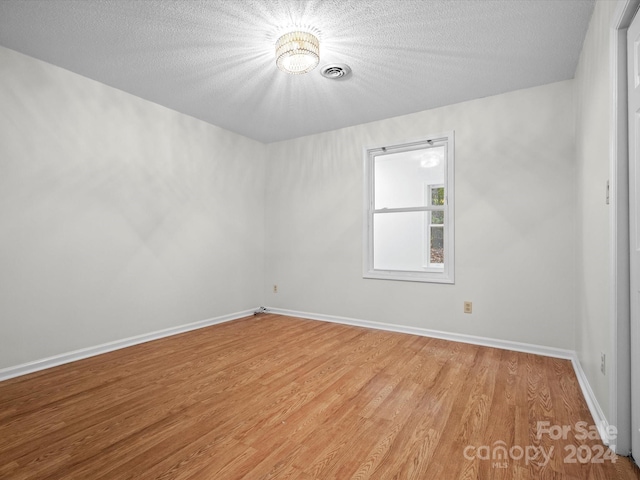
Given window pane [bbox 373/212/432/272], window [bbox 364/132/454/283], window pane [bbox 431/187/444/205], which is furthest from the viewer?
window pane [bbox 373/212/432/272]

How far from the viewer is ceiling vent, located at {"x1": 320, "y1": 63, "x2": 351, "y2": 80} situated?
274 centimetres

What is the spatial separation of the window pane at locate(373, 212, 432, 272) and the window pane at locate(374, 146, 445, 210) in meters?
0.23

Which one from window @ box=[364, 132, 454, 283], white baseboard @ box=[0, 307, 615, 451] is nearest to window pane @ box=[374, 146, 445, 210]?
window @ box=[364, 132, 454, 283]

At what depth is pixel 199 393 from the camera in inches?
87.4

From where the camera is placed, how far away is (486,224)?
10.8ft

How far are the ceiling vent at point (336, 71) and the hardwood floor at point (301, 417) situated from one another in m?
2.49

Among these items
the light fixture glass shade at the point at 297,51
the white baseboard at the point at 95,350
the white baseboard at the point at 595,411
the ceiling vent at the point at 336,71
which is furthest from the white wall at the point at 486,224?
the light fixture glass shade at the point at 297,51

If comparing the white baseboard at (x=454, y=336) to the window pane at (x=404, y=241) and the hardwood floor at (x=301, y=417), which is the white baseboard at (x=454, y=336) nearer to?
the hardwood floor at (x=301, y=417)

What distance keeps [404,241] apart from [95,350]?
4011mm

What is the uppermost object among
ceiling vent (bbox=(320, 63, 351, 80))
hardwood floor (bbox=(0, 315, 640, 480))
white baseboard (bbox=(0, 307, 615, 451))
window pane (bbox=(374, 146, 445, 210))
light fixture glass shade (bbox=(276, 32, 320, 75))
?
ceiling vent (bbox=(320, 63, 351, 80))

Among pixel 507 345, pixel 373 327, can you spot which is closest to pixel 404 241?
pixel 373 327

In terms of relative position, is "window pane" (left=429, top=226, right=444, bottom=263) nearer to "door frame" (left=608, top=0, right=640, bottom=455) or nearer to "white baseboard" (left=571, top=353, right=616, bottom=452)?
"white baseboard" (left=571, top=353, right=616, bottom=452)

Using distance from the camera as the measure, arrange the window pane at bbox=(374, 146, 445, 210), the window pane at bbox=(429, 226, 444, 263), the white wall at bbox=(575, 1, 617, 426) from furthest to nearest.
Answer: the window pane at bbox=(374, 146, 445, 210) → the window pane at bbox=(429, 226, 444, 263) → the white wall at bbox=(575, 1, 617, 426)

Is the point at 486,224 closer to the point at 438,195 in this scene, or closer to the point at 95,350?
the point at 438,195
